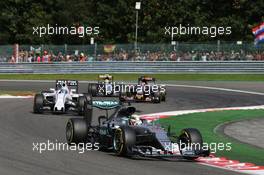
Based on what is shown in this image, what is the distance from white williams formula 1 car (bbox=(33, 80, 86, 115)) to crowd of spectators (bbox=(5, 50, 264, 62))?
2370cm

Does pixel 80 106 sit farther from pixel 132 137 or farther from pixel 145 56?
pixel 145 56

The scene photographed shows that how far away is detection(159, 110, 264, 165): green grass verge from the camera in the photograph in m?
13.8

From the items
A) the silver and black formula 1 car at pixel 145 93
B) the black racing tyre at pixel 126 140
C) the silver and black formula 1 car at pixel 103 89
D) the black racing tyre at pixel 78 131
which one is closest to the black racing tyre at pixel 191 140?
the black racing tyre at pixel 126 140

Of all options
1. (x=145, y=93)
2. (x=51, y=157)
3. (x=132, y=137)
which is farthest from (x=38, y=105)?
(x=132, y=137)

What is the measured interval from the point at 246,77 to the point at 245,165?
31125 mm

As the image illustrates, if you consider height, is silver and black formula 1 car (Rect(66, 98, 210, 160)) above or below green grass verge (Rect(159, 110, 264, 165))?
above

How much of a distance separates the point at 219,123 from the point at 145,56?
27.0 metres

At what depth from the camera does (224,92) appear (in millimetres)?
33469

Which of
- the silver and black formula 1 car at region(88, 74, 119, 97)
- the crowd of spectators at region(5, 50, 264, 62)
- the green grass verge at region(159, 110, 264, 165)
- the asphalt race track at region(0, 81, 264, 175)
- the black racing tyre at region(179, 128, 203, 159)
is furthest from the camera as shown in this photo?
the crowd of spectators at region(5, 50, 264, 62)

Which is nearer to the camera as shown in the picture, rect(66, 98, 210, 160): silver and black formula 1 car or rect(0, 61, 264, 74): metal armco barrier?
rect(66, 98, 210, 160): silver and black formula 1 car

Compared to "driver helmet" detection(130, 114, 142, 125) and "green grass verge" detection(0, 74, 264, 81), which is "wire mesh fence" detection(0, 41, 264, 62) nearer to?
"green grass verge" detection(0, 74, 264, 81)

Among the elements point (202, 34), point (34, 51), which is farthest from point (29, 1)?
point (34, 51)

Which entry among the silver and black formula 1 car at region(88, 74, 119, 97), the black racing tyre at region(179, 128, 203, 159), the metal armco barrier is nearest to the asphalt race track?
the black racing tyre at region(179, 128, 203, 159)

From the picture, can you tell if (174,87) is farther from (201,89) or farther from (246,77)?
(246,77)
